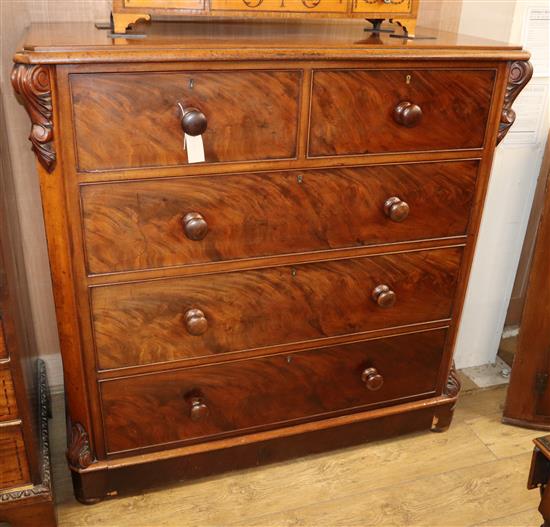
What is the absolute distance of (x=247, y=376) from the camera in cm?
178

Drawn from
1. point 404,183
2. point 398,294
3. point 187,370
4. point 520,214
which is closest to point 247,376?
point 187,370

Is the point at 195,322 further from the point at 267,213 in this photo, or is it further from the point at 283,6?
the point at 283,6

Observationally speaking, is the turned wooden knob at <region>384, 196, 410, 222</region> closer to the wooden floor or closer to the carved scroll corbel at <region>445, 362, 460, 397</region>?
the carved scroll corbel at <region>445, 362, 460, 397</region>

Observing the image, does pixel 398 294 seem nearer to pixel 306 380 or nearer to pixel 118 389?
pixel 306 380

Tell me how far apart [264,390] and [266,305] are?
0.28 meters

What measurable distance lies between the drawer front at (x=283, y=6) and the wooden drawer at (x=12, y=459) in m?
1.14

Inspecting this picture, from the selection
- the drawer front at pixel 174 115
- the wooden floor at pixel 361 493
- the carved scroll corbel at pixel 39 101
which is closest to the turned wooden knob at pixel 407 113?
the drawer front at pixel 174 115

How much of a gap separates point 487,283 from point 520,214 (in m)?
0.28

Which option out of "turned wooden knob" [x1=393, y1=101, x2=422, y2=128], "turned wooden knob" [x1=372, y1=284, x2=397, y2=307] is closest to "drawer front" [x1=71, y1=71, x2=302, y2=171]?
"turned wooden knob" [x1=393, y1=101, x2=422, y2=128]

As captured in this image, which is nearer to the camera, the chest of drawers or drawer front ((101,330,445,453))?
the chest of drawers

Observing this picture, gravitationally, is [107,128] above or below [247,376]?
above

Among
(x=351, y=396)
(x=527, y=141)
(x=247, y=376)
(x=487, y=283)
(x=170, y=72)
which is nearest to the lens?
(x=170, y=72)

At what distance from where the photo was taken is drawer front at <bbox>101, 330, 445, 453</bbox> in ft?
5.60

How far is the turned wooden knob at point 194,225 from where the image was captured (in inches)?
58.7
